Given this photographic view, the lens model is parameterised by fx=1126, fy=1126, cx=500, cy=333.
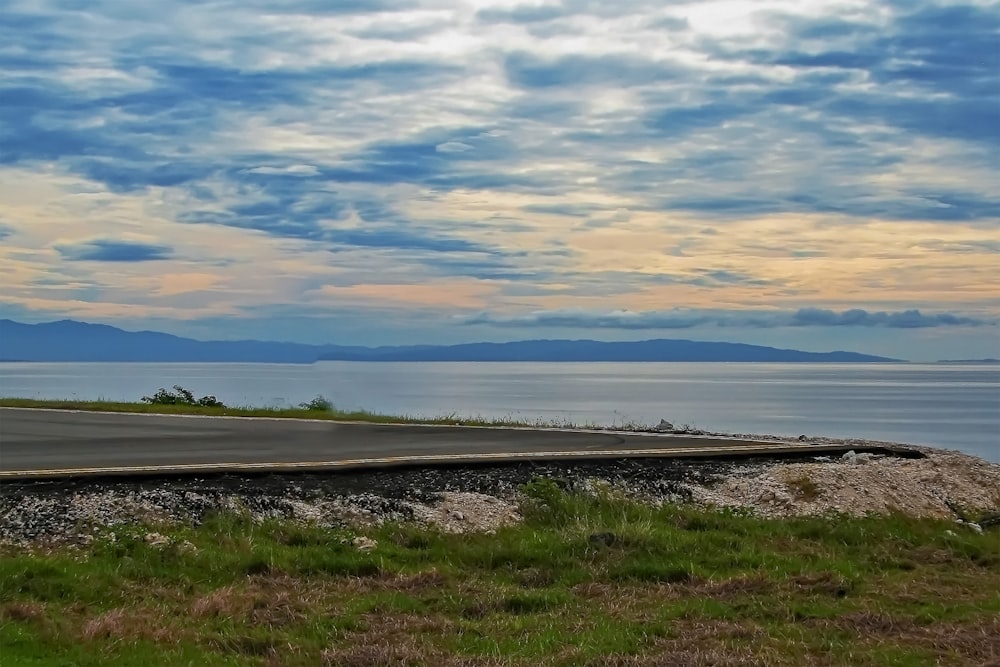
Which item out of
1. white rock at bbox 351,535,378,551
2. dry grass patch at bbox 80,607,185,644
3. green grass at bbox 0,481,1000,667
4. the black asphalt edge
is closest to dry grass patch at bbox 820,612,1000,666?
green grass at bbox 0,481,1000,667

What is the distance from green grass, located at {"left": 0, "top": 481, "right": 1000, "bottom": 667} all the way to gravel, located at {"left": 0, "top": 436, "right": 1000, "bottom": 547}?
1.59ft

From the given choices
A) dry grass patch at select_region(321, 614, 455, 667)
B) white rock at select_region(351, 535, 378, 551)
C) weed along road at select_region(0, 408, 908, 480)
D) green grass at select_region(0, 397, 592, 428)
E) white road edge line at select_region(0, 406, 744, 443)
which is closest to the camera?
dry grass patch at select_region(321, 614, 455, 667)

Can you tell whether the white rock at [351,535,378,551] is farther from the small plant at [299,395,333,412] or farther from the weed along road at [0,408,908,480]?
the small plant at [299,395,333,412]

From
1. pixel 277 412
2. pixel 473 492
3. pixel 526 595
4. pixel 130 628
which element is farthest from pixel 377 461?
pixel 277 412

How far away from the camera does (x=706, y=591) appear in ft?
29.5

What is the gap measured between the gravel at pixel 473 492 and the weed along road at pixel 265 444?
15.4 inches

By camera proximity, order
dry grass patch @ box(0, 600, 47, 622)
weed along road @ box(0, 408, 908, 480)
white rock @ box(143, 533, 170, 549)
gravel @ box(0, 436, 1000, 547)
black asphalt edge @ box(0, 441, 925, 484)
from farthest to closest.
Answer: weed along road @ box(0, 408, 908, 480)
black asphalt edge @ box(0, 441, 925, 484)
gravel @ box(0, 436, 1000, 547)
white rock @ box(143, 533, 170, 549)
dry grass patch @ box(0, 600, 47, 622)

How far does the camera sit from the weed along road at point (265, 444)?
12922 millimetres

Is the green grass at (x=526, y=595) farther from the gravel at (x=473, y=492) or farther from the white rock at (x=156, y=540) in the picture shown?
the gravel at (x=473, y=492)

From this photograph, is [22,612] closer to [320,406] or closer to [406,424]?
[406,424]

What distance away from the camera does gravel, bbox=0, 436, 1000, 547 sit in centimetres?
1058

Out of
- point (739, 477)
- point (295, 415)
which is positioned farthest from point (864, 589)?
point (295, 415)

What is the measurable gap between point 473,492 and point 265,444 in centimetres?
443

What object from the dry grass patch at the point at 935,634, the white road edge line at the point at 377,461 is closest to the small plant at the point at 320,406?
the white road edge line at the point at 377,461
